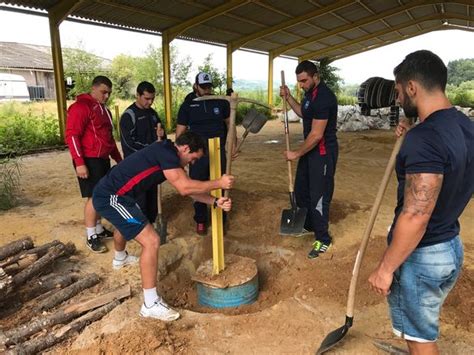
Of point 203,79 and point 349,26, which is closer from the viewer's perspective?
point 203,79

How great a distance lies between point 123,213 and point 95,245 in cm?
120

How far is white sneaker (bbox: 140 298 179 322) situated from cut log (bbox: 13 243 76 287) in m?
1.05

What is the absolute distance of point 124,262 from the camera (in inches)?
144

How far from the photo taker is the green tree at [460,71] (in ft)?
117

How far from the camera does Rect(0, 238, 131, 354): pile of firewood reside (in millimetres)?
2627

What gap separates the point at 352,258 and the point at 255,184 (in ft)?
9.23

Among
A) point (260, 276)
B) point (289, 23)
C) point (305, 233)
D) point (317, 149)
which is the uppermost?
point (289, 23)

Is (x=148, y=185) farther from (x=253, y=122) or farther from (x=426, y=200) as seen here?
(x=426, y=200)

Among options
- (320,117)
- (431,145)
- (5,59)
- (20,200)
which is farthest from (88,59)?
(431,145)

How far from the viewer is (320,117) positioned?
3682 millimetres

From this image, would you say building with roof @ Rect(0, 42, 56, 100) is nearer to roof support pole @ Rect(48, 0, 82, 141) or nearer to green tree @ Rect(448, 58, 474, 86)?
roof support pole @ Rect(48, 0, 82, 141)

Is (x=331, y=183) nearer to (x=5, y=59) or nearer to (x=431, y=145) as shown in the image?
(x=431, y=145)

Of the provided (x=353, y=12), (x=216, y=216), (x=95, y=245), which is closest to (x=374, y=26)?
(x=353, y=12)

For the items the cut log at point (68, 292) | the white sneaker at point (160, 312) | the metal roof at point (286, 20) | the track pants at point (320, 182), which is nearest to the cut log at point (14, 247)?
the cut log at point (68, 292)
